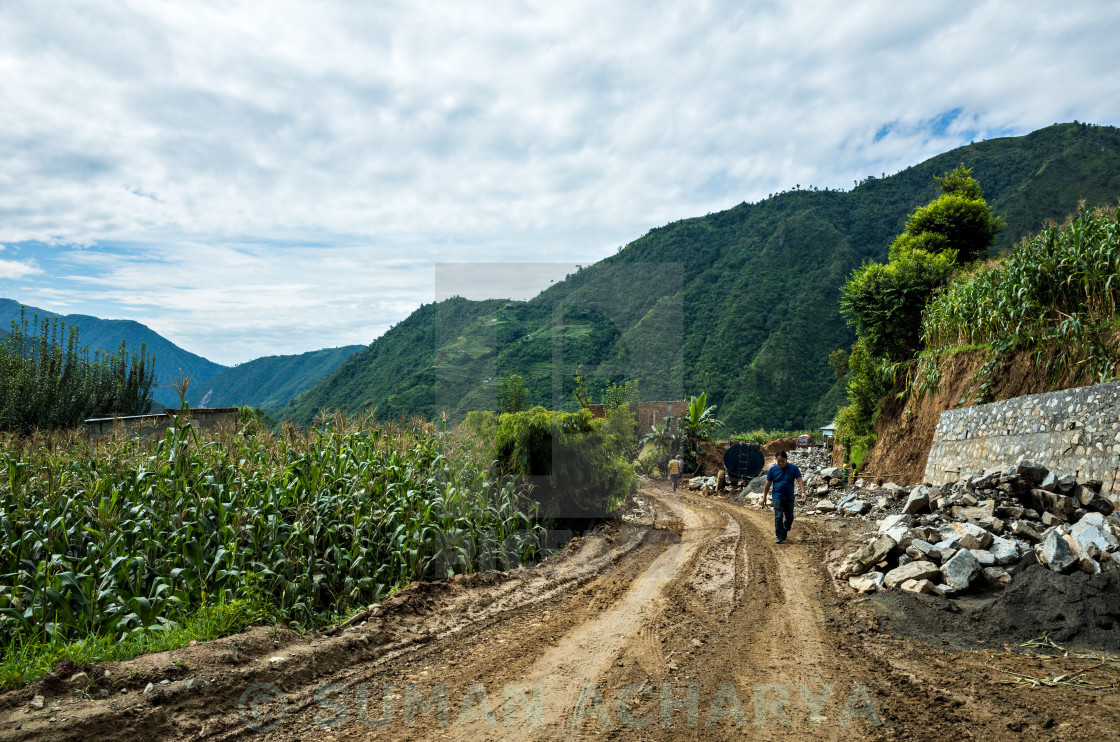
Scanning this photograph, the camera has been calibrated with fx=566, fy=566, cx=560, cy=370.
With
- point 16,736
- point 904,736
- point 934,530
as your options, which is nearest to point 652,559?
point 934,530

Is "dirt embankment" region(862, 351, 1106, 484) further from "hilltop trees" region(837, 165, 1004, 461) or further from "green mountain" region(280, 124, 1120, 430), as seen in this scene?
"green mountain" region(280, 124, 1120, 430)

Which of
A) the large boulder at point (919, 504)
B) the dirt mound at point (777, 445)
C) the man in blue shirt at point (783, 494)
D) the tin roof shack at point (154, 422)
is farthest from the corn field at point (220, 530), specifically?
the dirt mound at point (777, 445)

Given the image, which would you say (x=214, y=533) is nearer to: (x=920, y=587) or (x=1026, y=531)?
(x=920, y=587)

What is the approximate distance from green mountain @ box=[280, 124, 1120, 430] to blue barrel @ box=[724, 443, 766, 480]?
3.34m

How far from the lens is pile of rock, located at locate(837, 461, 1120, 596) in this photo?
19.2 ft

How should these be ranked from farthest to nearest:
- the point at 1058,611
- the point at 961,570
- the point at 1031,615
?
1. the point at 961,570
2. the point at 1031,615
3. the point at 1058,611

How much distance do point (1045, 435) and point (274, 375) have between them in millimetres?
87289

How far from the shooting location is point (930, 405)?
14.2 metres

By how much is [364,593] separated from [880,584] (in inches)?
233

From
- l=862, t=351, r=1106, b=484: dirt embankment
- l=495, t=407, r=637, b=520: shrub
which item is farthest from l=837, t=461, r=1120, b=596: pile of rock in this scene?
l=495, t=407, r=637, b=520: shrub

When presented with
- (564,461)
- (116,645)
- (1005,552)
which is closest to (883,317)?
(564,461)

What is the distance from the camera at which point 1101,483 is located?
7637 mm

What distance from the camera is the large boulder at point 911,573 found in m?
6.22

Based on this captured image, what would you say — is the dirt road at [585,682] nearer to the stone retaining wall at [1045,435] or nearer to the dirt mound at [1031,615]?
the dirt mound at [1031,615]
